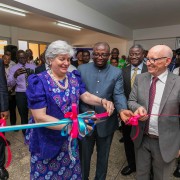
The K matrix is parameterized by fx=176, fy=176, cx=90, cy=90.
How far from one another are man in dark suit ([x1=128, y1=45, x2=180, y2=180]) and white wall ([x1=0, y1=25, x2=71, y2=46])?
9561mm

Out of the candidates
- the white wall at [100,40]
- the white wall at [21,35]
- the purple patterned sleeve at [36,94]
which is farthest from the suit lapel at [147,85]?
the white wall at [21,35]

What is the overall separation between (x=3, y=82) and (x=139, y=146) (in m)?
1.71

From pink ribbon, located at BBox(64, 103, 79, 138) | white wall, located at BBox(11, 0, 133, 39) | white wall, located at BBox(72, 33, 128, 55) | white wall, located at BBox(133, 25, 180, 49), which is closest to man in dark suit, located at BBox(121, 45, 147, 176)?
pink ribbon, located at BBox(64, 103, 79, 138)

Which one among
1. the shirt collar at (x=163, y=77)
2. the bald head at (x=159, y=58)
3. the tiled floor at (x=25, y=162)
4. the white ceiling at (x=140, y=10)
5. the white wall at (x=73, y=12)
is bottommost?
the tiled floor at (x=25, y=162)

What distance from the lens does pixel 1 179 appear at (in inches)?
92.7

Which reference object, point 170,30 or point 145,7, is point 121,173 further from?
point 170,30

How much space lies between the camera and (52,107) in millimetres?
1386

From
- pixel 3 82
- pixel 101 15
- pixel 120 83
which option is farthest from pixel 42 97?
pixel 101 15

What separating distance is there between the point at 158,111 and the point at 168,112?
83mm

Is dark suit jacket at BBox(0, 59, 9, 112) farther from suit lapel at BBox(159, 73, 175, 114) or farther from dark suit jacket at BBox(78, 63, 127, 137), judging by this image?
suit lapel at BBox(159, 73, 175, 114)

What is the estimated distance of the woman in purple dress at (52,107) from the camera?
132cm

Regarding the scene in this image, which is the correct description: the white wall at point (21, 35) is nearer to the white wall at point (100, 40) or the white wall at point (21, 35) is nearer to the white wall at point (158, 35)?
the white wall at point (100, 40)

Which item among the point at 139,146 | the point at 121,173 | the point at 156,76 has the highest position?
the point at 156,76

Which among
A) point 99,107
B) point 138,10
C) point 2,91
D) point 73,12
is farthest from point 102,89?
point 138,10
